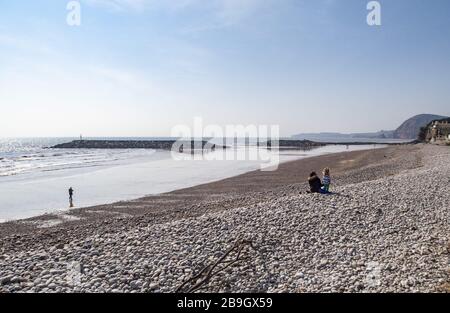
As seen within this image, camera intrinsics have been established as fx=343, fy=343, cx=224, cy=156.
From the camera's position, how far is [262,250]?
8945 millimetres

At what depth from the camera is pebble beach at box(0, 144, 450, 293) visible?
24.1 feet

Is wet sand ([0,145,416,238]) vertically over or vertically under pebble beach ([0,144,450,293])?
under

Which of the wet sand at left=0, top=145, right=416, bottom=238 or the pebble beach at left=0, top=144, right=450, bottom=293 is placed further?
the wet sand at left=0, top=145, right=416, bottom=238

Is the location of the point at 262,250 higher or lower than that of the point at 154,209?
higher

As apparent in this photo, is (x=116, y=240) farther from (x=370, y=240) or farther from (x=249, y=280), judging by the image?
(x=370, y=240)

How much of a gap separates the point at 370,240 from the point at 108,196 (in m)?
17.3

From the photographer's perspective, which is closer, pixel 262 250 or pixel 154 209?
pixel 262 250

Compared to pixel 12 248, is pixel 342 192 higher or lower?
higher

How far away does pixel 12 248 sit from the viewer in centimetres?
1107

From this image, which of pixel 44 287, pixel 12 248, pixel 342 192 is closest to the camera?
pixel 44 287

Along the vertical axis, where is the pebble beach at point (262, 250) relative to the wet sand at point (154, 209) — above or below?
above

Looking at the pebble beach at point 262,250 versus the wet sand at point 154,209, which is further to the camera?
the wet sand at point 154,209

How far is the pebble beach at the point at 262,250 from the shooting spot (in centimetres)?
734
